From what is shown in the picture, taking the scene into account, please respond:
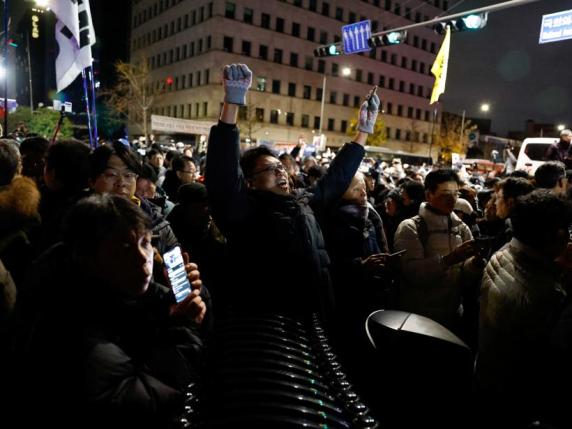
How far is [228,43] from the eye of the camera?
56.6 m

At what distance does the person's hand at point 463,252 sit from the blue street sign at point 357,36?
12872mm

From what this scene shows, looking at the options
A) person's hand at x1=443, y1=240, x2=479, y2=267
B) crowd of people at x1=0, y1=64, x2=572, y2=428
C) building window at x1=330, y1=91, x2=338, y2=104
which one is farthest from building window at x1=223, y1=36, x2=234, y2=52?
person's hand at x1=443, y1=240, x2=479, y2=267

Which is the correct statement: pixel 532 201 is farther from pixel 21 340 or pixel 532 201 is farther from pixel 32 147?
pixel 32 147

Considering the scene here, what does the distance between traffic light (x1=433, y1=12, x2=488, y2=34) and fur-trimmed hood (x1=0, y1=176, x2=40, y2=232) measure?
40.1 ft

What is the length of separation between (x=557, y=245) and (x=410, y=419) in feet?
4.86

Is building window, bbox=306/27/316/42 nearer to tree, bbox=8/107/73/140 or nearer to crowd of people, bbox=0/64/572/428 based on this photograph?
tree, bbox=8/107/73/140

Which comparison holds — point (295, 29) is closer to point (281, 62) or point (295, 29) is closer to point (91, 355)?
point (281, 62)

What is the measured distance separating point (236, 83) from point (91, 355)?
5.52 ft

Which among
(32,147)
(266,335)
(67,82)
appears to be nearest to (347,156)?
(266,335)

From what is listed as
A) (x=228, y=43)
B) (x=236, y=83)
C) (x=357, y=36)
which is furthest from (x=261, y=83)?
(x=236, y=83)

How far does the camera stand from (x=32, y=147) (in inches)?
200

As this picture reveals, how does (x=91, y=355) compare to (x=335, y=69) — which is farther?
(x=335, y=69)

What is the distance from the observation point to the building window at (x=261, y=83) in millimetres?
58500

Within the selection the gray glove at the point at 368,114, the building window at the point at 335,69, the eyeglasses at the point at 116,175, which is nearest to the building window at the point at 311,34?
the building window at the point at 335,69
